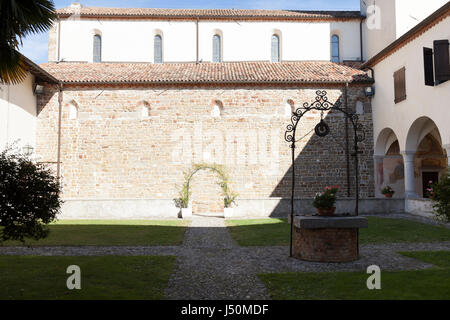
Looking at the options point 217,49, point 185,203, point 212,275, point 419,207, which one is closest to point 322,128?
point 212,275

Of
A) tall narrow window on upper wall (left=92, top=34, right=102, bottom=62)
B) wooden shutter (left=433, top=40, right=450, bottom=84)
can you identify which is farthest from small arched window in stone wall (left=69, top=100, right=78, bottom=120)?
wooden shutter (left=433, top=40, right=450, bottom=84)

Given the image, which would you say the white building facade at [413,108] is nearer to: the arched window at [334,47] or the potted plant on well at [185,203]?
the arched window at [334,47]

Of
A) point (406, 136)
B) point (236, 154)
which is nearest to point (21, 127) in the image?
point (236, 154)

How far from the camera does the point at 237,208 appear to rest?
16031mm

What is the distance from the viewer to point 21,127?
16.1 m

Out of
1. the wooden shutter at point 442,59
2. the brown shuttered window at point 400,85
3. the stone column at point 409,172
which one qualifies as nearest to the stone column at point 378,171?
the stone column at point 409,172

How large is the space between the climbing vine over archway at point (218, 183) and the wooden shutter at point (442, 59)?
882 centimetres

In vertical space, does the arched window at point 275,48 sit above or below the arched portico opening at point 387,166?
above

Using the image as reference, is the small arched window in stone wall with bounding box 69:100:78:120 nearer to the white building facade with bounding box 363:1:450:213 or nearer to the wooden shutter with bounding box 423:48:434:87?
the white building facade with bounding box 363:1:450:213

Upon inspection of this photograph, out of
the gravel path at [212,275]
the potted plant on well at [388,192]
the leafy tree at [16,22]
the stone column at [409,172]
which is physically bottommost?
the gravel path at [212,275]

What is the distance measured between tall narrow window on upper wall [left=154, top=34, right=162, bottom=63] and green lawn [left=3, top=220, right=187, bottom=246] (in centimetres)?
1144

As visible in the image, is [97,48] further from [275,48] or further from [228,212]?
[228,212]

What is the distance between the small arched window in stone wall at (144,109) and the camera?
18.0 m

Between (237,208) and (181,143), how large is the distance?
423cm
